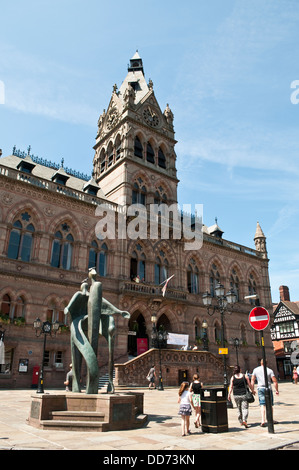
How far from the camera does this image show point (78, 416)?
9391 mm

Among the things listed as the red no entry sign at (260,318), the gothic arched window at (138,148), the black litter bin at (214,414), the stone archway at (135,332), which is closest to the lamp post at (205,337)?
the stone archway at (135,332)

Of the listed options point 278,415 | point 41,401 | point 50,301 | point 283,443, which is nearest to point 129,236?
point 50,301

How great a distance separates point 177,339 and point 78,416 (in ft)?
70.5

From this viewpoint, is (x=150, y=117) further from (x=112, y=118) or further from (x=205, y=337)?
(x=205, y=337)

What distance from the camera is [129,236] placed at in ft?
102

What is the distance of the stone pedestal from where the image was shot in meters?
9.16

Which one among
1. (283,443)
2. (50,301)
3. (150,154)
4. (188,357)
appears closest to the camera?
(283,443)

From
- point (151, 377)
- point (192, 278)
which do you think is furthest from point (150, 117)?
point (151, 377)

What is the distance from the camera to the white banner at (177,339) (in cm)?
2955

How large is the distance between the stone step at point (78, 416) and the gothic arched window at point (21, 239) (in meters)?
17.0

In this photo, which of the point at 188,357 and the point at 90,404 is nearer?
the point at 90,404

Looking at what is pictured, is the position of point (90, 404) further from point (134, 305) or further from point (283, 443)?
point (134, 305)

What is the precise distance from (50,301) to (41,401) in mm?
16375
